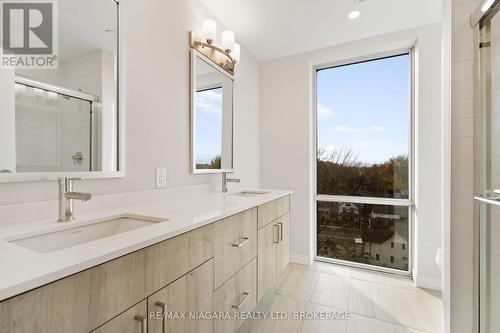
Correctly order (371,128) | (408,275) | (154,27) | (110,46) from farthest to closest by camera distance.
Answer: (371,128)
(408,275)
(154,27)
(110,46)

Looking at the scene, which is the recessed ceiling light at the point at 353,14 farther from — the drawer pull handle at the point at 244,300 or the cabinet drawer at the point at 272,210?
the drawer pull handle at the point at 244,300

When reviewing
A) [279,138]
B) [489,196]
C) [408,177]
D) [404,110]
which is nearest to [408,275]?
[408,177]

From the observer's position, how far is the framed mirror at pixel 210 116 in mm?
1717

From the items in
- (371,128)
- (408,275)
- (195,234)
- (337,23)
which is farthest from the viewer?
(371,128)

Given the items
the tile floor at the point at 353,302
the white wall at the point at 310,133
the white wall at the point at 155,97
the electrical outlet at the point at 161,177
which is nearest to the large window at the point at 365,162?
the white wall at the point at 310,133

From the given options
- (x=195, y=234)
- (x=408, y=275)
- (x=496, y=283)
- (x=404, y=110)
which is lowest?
(x=408, y=275)

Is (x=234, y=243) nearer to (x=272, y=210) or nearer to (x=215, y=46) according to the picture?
(x=272, y=210)

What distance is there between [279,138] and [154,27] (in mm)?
1757

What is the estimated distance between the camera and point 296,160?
2.68 metres

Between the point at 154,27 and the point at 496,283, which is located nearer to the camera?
the point at 496,283

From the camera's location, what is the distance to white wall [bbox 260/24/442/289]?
210cm

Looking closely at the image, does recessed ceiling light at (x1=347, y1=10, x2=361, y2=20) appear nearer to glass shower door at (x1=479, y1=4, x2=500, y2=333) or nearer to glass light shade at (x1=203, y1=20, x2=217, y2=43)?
glass shower door at (x1=479, y1=4, x2=500, y2=333)

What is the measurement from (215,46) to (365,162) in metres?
1.95

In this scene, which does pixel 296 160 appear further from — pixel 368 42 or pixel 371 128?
pixel 368 42
